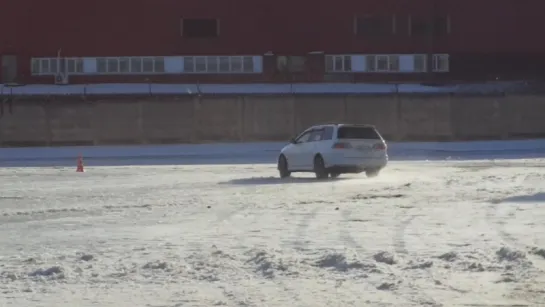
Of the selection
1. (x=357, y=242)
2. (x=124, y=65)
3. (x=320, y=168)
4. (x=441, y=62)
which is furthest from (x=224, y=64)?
(x=357, y=242)

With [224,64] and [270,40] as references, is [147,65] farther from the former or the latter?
[270,40]

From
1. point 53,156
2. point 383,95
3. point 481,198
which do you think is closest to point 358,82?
point 383,95

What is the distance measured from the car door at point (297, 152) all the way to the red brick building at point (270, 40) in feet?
130

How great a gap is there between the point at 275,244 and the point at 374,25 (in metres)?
58.4

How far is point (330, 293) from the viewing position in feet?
33.0

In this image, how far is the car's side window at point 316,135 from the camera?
1163 inches

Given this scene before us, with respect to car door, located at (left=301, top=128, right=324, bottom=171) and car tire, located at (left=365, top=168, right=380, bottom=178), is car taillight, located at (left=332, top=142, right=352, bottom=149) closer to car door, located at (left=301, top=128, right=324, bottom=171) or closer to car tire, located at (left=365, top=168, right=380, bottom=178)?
car door, located at (left=301, top=128, right=324, bottom=171)

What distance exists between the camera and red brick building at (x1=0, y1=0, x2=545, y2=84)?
227 ft

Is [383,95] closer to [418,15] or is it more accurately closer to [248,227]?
[418,15]

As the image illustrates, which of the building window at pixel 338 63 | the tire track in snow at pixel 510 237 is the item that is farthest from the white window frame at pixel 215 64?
the tire track in snow at pixel 510 237

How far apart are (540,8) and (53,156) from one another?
3540 cm

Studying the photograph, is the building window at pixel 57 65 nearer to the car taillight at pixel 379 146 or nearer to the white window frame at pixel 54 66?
the white window frame at pixel 54 66

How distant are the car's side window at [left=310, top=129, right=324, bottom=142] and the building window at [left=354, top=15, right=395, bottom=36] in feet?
135

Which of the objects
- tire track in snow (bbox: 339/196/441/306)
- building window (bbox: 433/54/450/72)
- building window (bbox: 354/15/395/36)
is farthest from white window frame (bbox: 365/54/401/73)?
tire track in snow (bbox: 339/196/441/306)
